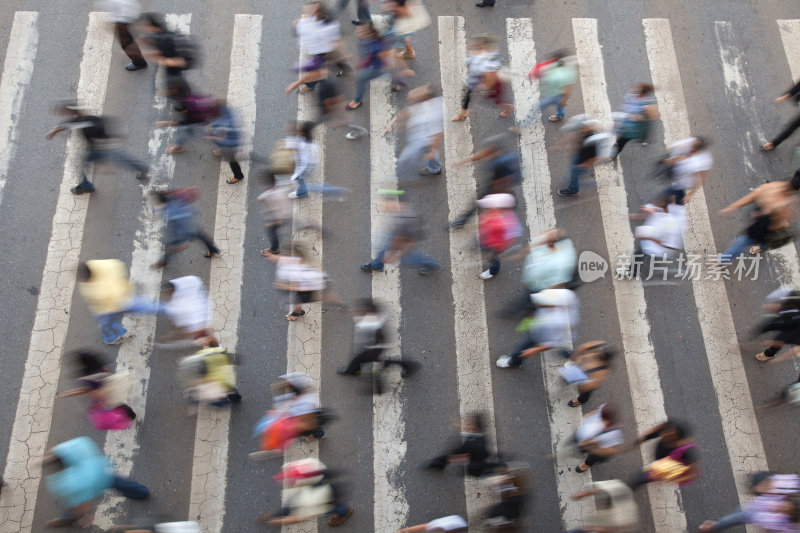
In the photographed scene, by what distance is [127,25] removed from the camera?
Answer: 9664mm

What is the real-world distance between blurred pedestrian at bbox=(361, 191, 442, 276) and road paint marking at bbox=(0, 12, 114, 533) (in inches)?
161

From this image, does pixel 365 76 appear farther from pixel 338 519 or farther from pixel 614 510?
pixel 614 510

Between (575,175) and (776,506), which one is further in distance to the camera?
(575,175)

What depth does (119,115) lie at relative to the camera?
9781 millimetres

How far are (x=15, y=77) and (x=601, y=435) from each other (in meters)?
10.1

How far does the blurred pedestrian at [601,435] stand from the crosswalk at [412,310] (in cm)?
78

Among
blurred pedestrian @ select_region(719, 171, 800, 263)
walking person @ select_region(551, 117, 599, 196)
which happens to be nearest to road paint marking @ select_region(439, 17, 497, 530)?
walking person @ select_region(551, 117, 599, 196)

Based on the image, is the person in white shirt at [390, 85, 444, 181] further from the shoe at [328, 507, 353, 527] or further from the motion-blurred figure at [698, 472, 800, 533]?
the motion-blurred figure at [698, 472, 800, 533]

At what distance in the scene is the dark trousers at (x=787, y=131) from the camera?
9320 mm

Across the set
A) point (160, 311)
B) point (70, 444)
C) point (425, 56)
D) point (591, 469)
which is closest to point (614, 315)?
point (591, 469)

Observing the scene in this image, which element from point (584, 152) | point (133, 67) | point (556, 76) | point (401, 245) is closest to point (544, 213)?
point (584, 152)

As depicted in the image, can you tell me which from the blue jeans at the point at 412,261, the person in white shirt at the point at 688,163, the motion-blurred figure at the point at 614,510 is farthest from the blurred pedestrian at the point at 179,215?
the person in white shirt at the point at 688,163

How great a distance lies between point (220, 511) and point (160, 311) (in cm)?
273

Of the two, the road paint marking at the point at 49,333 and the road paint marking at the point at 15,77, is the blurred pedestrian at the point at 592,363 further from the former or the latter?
the road paint marking at the point at 15,77
